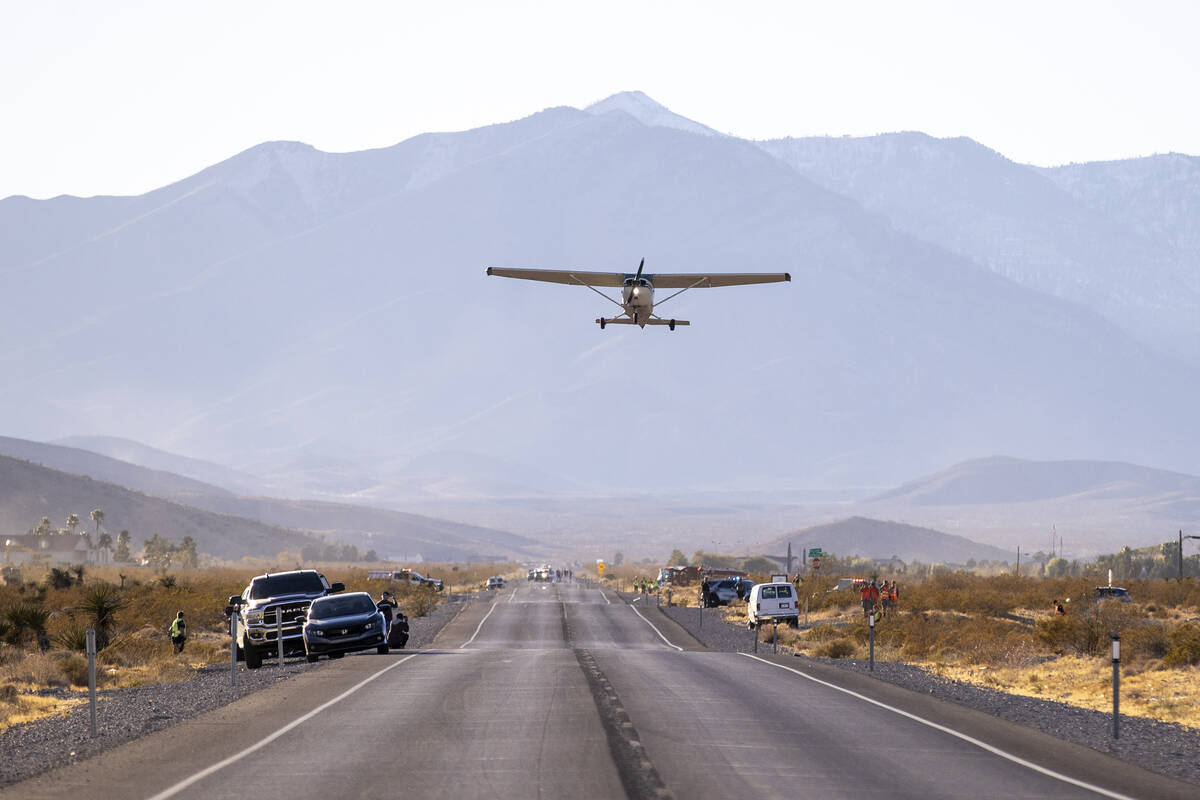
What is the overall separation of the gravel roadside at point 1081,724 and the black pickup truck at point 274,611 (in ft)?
40.7

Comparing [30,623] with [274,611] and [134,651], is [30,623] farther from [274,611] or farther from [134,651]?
[274,611]

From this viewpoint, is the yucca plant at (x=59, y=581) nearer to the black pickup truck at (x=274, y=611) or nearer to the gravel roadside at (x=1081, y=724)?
the black pickup truck at (x=274, y=611)

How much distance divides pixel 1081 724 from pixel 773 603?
1260 inches

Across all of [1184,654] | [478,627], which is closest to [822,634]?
[478,627]

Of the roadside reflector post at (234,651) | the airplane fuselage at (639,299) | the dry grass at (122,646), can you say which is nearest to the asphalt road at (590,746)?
the roadside reflector post at (234,651)

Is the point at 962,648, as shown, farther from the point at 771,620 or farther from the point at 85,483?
the point at 85,483

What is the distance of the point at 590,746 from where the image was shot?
18094 millimetres

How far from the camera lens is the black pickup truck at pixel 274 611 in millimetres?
36406

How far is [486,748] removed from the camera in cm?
1811

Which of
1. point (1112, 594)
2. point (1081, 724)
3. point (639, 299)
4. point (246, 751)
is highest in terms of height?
point (639, 299)

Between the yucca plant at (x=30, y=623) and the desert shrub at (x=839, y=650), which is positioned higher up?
the desert shrub at (x=839, y=650)

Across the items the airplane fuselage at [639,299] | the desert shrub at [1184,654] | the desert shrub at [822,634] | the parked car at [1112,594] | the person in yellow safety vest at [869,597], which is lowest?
the desert shrub at [822,634]

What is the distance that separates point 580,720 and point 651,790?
5.99 meters

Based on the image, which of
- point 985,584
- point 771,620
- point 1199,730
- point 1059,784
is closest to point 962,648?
point 771,620
